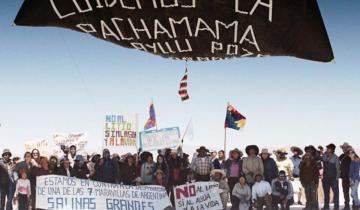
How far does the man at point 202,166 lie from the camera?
15734mm

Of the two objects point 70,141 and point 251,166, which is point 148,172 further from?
point 70,141

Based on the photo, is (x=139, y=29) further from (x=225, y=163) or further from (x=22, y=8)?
(x=225, y=163)

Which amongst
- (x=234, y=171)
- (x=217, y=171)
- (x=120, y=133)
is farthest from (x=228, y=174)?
(x=120, y=133)

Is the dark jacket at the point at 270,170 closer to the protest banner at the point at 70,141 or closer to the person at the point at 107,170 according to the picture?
the person at the point at 107,170

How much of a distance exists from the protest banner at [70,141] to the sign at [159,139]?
15.0ft

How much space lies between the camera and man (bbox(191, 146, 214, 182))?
15.7 meters

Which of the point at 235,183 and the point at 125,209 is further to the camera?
the point at 235,183

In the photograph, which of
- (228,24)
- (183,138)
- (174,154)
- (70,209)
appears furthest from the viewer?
(183,138)

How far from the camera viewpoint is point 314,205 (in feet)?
51.0

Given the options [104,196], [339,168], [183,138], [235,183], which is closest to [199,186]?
[235,183]

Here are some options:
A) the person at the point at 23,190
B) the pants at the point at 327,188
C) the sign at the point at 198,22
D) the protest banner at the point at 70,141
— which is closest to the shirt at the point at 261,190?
the pants at the point at 327,188

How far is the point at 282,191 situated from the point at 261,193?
0.58 meters

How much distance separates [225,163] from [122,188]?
377 cm

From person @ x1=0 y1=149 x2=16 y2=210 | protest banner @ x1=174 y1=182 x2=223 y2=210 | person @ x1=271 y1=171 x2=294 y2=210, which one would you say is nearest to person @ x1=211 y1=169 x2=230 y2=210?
protest banner @ x1=174 y1=182 x2=223 y2=210
